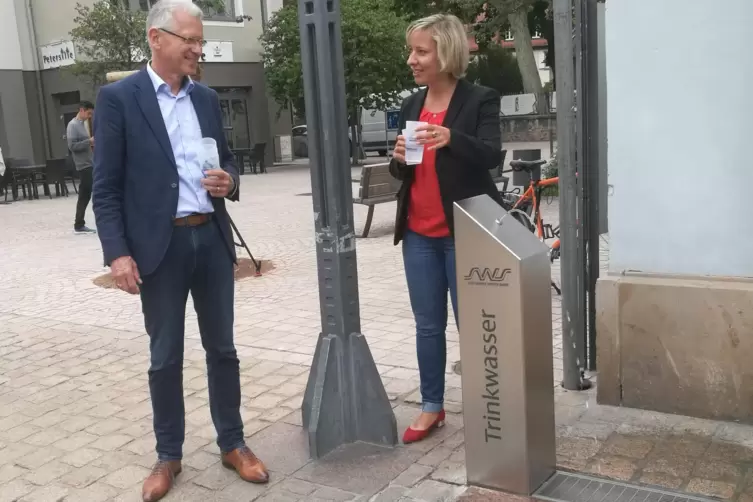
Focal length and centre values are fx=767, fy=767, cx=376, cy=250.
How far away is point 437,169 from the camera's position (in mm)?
3496

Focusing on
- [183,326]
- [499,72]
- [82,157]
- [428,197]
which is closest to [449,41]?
[428,197]

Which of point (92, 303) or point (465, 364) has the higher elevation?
point (465, 364)

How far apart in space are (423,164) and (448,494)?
1464mm

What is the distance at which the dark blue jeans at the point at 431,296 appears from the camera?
3.64 m

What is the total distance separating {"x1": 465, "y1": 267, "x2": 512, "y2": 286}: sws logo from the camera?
288 centimetres

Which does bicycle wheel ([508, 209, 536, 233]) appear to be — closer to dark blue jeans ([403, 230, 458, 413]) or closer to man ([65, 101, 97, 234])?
dark blue jeans ([403, 230, 458, 413])

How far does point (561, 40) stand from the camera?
158 inches

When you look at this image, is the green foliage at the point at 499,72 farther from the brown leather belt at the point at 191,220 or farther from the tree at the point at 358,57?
the brown leather belt at the point at 191,220

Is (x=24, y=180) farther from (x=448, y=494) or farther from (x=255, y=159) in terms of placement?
(x=448, y=494)

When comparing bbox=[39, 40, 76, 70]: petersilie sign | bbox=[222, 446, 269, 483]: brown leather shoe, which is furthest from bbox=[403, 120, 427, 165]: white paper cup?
bbox=[39, 40, 76, 70]: petersilie sign

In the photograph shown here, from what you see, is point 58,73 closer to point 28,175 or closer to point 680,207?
point 28,175

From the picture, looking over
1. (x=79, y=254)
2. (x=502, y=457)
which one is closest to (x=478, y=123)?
(x=502, y=457)

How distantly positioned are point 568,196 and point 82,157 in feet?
31.1

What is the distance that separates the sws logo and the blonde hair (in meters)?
1.03
